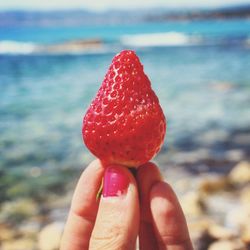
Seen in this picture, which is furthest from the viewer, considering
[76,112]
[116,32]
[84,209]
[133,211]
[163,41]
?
[116,32]

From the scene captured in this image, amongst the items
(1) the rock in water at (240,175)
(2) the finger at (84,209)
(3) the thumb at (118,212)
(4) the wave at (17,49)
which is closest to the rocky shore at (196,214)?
(1) the rock in water at (240,175)

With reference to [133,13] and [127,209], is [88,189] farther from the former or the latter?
[133,13]

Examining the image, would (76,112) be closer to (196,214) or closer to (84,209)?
(196,214)

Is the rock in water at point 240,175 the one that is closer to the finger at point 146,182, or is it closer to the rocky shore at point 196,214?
the rocky shore at point 196,214

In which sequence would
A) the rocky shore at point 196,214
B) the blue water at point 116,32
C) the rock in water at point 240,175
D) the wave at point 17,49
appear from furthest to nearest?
1. the blue water at point 116,32
2. the wave at point 17,49
3. the rock in water at point 240,175
4. the rocky shore at point 196,214

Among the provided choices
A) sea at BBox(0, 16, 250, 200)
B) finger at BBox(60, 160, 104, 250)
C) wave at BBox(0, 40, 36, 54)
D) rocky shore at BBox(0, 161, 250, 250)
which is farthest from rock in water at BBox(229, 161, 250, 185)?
wave at BBox(0, 40, 36, 54)

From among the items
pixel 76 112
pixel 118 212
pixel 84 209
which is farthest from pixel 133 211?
pixel 76 112

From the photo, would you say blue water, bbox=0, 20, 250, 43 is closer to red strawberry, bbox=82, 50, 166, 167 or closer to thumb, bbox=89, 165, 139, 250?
red strawberry, bbox=82, 50, 166, 167
